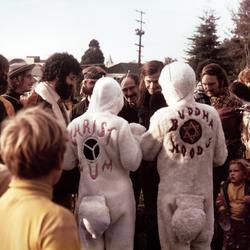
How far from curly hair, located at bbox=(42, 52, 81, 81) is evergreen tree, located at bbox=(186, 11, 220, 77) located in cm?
2900

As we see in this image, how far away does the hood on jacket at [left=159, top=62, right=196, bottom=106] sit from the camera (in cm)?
396

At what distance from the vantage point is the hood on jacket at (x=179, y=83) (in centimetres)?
396

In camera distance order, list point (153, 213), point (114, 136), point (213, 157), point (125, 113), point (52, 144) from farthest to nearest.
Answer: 1. point (125, 113)
2. point (153, 213)
3. point (213, 157)
4. point (114, 136)
5. point (52, 144)

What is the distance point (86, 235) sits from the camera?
3.95 meters

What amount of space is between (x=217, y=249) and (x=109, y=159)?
1986 mm

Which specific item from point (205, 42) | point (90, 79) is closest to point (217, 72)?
point (90, 79)

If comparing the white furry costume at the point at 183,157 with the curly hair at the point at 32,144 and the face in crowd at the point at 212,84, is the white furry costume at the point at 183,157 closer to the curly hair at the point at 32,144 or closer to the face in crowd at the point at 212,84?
the face in crowd at the point at 212,84

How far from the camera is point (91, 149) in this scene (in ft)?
12.5

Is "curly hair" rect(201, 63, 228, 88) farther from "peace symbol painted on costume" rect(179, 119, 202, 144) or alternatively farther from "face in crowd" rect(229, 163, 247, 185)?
"peace symbol painted on costume" rect(179, 119, 202, 144)

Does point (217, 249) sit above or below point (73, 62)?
below

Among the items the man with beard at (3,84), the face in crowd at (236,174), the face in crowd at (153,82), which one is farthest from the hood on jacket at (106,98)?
the face in crowd at (236,174)

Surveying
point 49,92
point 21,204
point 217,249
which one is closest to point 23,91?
point 49,92

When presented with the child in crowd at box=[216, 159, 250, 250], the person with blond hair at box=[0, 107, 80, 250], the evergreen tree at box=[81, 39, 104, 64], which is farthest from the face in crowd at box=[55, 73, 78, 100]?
the evergreen tree at box=[81, 39, 104, 64]

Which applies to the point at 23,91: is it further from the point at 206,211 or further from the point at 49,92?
the point at 206,211
